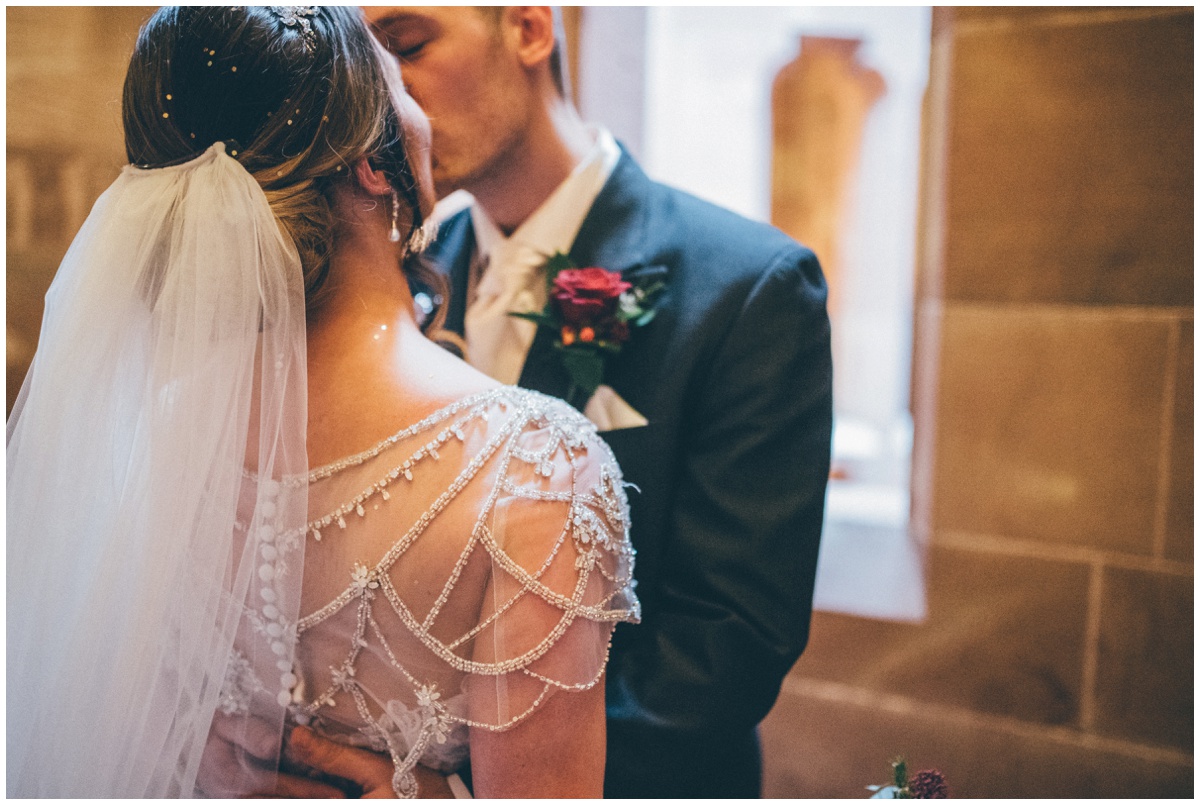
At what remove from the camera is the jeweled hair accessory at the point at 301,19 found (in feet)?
3.22

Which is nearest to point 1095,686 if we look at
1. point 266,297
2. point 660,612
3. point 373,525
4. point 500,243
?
point 660,612

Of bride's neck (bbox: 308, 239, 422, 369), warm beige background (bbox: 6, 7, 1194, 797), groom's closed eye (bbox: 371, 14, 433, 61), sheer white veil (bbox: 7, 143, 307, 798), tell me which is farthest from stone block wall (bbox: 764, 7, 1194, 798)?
sheer white veil (bbox: 7, 143, 307, 798)

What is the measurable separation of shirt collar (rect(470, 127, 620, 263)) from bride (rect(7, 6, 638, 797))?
0.57m

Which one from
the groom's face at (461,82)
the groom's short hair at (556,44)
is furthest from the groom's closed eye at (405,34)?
the groom's short hair at (556,44)

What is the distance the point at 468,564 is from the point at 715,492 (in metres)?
0.55

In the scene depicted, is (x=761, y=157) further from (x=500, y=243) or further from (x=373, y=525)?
(x=373, y=525)

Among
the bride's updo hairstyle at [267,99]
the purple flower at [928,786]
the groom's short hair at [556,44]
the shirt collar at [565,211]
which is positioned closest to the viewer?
the bride's updo hairstyle at [267,99]

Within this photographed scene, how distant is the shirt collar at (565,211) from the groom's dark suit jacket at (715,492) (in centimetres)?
13

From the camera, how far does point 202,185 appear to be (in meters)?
0.97

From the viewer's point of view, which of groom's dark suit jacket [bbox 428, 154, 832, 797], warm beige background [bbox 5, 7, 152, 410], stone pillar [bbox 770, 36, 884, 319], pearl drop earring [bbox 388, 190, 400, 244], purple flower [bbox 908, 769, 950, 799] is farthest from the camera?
stone pillar [bbox 770, 36, 884, 319]

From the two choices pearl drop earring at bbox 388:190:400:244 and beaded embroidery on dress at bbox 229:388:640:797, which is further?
pearl drop earring at bbox 388:190:400:244

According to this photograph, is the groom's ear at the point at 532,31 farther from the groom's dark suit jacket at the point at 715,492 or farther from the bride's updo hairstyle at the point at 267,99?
the bride's updo hairstyle at the point at 267,99

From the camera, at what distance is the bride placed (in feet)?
3.24

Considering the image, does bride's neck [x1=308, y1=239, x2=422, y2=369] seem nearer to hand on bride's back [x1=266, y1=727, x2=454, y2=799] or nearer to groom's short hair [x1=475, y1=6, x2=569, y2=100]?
hand on bride's back [x1=266, y1=727, x2=454, y2=799]
